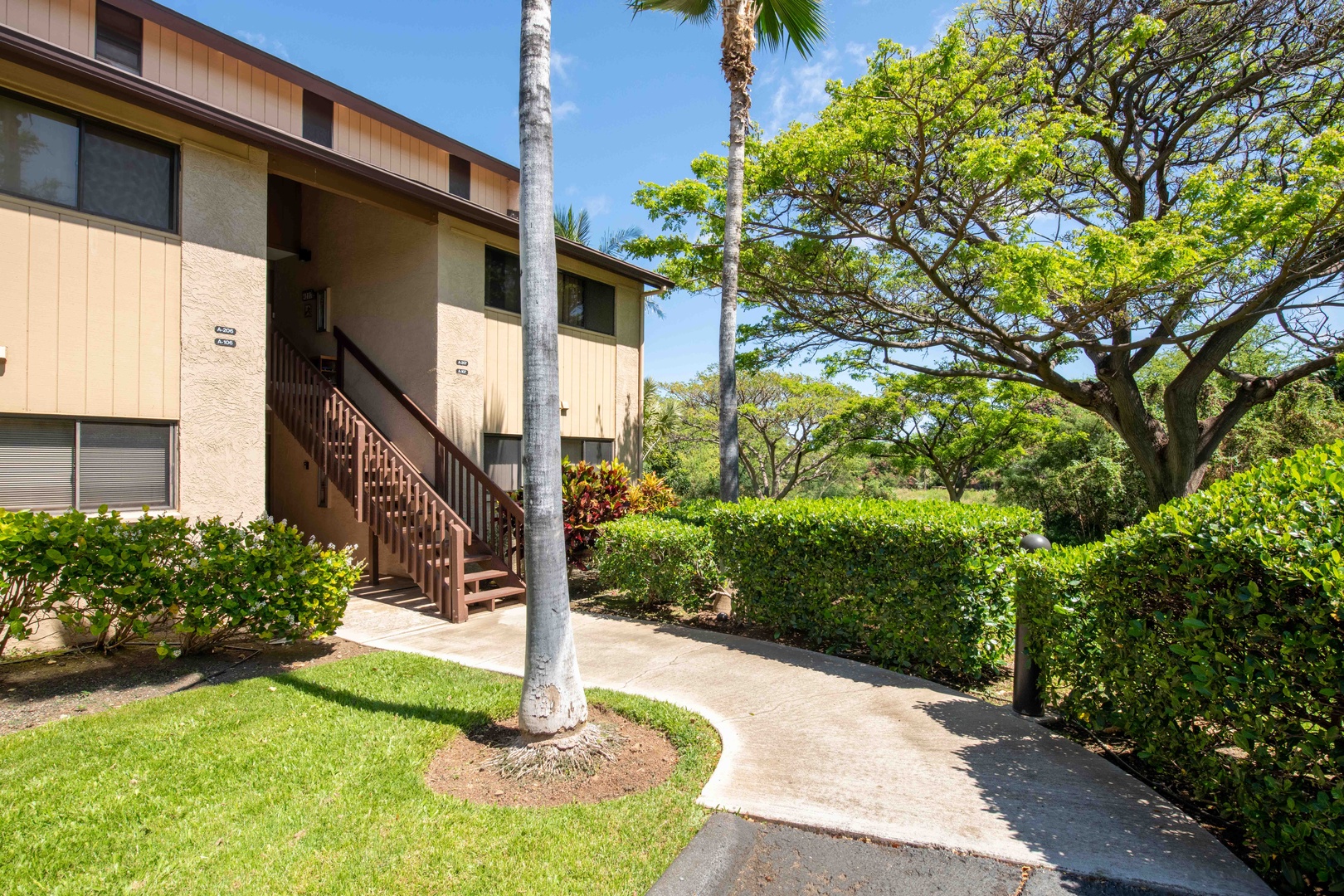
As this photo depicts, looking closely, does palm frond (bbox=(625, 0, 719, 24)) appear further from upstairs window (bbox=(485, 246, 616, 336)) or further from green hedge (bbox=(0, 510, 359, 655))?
green hedge (bbox=(0, 510, 359, 655))

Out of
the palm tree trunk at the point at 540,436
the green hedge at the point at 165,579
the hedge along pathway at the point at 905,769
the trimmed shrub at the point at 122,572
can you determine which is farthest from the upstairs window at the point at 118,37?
the hedge along pathway at the point at 905,769

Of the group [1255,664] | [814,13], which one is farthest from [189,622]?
[814,13]

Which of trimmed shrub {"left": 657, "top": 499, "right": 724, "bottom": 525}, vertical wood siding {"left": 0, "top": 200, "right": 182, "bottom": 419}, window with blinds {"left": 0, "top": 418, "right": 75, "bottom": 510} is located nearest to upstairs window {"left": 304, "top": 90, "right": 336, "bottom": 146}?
vertical wood siding {"left": 0, "top": 200, "right": 182, "bottom": 419}

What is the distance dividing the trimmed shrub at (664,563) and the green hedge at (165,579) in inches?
116

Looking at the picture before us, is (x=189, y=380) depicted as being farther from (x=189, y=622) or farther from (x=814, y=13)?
(x=814, y=13)

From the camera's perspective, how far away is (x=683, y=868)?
301 centimetres

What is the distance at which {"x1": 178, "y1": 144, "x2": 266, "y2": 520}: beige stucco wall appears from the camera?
23.2 ft

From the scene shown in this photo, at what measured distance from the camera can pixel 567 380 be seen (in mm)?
11602

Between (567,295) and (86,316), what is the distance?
6663mm

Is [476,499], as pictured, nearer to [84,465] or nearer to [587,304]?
[84,465]

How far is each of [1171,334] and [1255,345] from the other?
9848 millimetres

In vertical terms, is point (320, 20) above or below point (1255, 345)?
above

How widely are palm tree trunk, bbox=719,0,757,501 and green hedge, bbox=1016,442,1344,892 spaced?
575 centimetres

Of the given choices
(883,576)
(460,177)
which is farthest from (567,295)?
(883,576)
